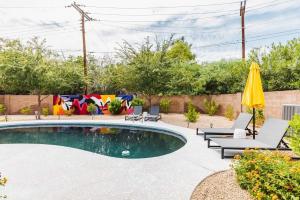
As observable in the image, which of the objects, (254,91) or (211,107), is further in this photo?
(211,107)

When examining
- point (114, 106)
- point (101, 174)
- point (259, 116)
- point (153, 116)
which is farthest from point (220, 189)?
point (114, 106)

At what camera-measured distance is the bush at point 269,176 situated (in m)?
4.08

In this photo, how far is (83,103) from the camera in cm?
2170

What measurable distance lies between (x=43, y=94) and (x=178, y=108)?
11.9m

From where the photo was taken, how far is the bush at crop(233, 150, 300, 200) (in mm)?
4078

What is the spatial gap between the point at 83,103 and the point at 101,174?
16.1m

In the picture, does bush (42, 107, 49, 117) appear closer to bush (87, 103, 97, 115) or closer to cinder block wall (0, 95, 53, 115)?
cinder block wall (0, 95, 53, 115)

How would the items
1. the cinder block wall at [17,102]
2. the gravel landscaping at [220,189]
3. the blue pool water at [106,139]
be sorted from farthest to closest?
the cinder block wall at [17,102] → the blue pool water at [106,139] → the gravel landscaping at [220,189]

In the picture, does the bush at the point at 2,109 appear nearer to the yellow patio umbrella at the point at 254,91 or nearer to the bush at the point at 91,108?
the bush at the point at 91,108

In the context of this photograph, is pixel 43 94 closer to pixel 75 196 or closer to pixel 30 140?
pixel 30 140

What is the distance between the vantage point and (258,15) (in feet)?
85.9

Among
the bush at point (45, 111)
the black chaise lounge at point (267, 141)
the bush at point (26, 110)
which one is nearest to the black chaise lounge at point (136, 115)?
the bush at point (45, 111)

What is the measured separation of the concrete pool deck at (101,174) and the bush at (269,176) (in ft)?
3.62

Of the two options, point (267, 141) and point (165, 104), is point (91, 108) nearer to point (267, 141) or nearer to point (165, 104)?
point (165, 104)
